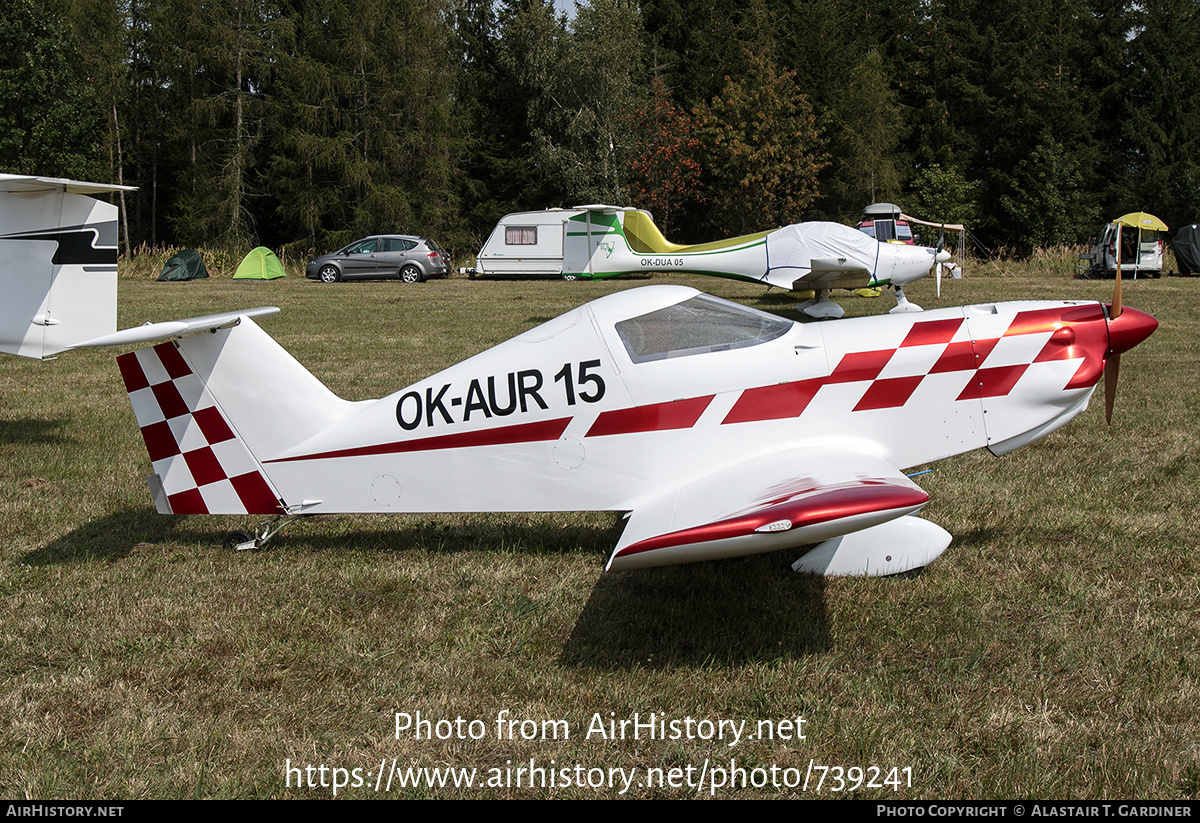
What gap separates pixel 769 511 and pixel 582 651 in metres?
1.16

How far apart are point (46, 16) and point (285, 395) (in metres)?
42.7

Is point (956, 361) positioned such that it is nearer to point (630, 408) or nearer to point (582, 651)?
point (630, 408)

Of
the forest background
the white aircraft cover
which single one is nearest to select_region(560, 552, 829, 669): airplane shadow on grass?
the white aircraft cover

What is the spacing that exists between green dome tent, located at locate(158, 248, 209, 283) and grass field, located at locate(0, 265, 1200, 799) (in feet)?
86.3

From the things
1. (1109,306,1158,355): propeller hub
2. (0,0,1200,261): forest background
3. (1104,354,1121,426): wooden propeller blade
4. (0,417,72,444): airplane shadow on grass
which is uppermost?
(0,0,1200,261): forest background

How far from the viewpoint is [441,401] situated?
188 inches

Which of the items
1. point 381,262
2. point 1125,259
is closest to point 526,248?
point 381,262

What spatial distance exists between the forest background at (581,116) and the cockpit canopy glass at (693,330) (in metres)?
37.3

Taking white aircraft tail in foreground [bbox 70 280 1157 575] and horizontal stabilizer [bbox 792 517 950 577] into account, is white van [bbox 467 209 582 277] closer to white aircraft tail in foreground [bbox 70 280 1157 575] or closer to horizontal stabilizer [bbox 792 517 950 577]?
white aircraft tail in foreground [bbox 70 280 1157 575]

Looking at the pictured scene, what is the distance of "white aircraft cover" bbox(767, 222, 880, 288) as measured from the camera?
57.4 ft

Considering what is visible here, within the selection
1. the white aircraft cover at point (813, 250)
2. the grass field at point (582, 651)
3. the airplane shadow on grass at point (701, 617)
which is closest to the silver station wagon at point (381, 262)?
the white aircraft cover at point (813, 250)

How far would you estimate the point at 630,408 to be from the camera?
4.64 meters

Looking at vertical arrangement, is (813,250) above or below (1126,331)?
above
